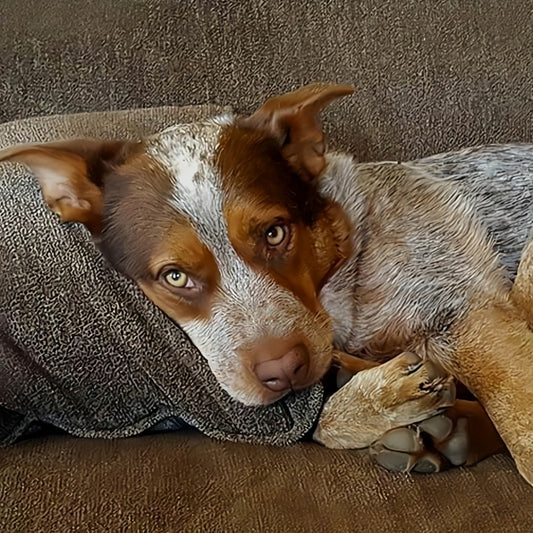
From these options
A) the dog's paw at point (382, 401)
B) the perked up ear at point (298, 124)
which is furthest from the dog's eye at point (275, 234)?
the dog's paw at point (382, 401)

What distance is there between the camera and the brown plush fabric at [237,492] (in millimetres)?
1634

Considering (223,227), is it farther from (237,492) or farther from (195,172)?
(237,492)

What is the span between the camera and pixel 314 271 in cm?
209

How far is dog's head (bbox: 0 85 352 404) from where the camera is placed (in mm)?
1869

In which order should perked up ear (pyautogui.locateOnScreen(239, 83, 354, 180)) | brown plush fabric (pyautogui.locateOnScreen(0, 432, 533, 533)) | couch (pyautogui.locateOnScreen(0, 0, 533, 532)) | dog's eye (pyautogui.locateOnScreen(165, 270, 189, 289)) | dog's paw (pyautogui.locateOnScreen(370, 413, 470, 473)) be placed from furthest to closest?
1. couch (pyautogui.locateOnScreen(0, 0, 533, 532))
2. perked up ear (pyautogui.locateOnScreen(239, 83, 354, 180))
3. dog's eye (pyautogui.locateOnScreen(165, 270, 189, 289))
4. dog's paw (pyautogui.locateOnScreen(370, 413, 470, 473))
5. brown plush fabric (pyautogui.locateOnScreen(0, 432, 533, 533))

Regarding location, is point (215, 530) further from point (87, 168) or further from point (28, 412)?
point (87, 168)

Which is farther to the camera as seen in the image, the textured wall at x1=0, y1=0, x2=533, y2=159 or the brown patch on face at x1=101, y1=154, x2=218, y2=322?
the textured wall at x1=0, y1=0, x2=533, y2=159

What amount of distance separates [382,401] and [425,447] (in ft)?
0.40

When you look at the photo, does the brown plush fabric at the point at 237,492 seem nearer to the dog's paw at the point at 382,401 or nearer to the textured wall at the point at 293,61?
the dog's paw at the point at 382,401

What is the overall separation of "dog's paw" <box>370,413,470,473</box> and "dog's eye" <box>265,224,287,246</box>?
0.45 meters

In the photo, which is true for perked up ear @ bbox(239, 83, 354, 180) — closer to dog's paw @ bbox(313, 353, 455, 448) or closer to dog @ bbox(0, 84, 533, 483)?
dog @ bbox(0, 84, 533, 483)

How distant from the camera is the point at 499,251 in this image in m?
2.37

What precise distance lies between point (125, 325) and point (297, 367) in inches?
14.2

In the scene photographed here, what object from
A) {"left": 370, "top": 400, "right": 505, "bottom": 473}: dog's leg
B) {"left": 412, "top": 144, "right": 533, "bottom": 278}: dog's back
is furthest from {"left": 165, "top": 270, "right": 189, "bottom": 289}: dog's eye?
{"left": 412, "top": 144, "right": 533, "bottom": 278}: dog's back
